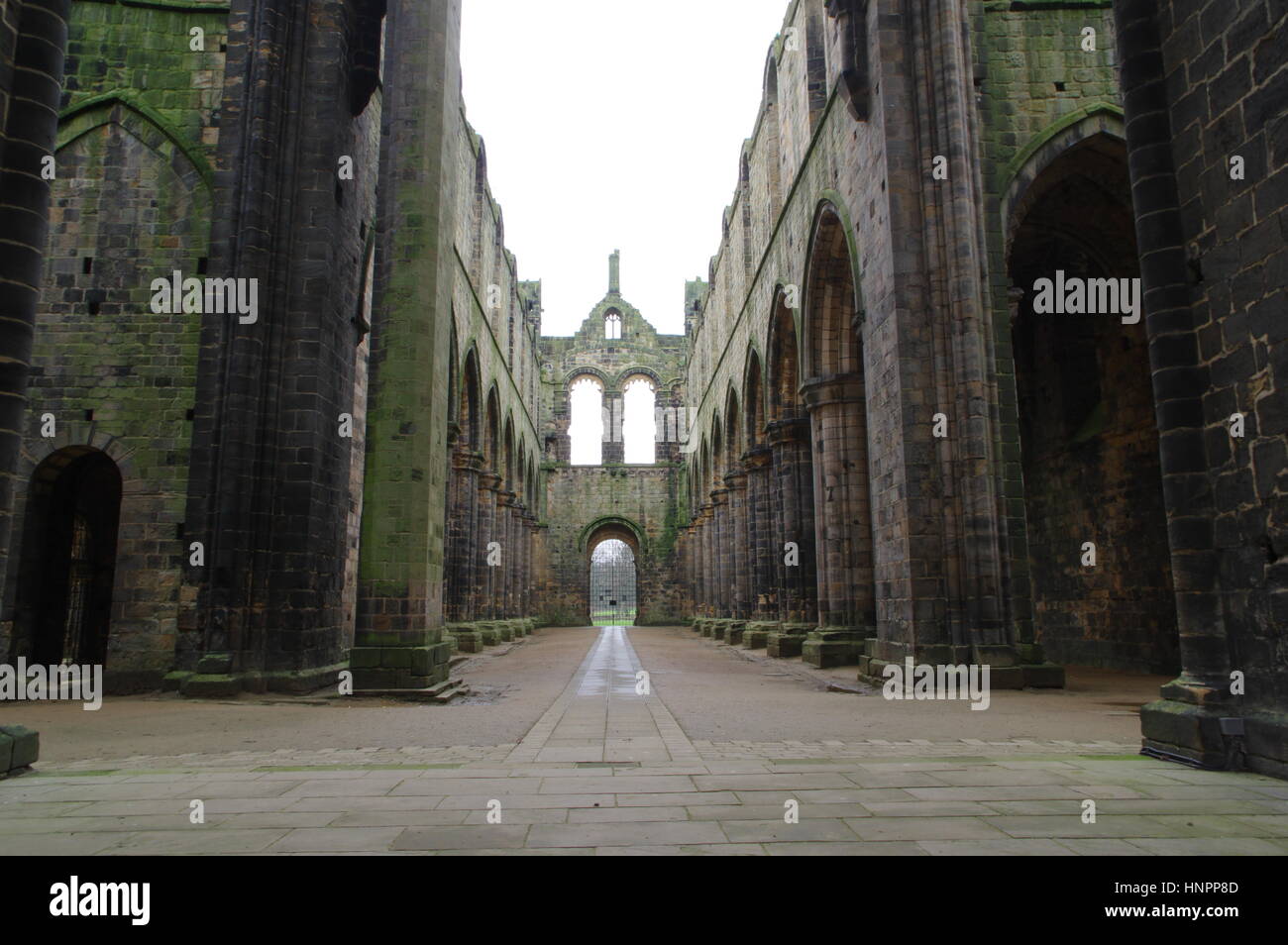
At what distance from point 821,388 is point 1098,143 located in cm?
532

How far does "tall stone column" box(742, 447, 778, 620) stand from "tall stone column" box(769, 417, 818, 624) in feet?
4.98

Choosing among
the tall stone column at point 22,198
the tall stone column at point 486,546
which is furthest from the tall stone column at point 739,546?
the tall stone column at point 22,198

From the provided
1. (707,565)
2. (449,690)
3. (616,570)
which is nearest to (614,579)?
(616,570)

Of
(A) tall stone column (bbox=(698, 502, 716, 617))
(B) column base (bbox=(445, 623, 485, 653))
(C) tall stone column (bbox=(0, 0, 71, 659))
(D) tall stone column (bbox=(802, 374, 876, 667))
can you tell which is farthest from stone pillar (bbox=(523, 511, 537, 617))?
(C) tall stone column (bbox=(0, 0, 71, 659))

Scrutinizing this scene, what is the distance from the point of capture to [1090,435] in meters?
14.9

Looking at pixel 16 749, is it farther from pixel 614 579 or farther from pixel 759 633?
pixel 614 579

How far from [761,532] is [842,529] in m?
6.24

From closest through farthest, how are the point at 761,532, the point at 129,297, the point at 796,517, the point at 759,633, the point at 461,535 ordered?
1. the point at 129,297
2. the point at 796,517
3. the point at 759,633
4. the point at 761,532
5. the point at 461,535

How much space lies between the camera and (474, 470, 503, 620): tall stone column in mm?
21938

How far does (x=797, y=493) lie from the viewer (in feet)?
54.8

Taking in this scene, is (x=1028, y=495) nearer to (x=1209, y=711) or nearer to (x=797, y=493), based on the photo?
(x=797, y=493)

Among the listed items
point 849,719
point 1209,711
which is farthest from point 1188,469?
point 849,719

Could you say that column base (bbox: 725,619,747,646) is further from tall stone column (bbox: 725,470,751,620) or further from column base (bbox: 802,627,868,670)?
column base (bbox: 802,627,868,670)

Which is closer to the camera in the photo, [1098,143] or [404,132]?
[404,132]
